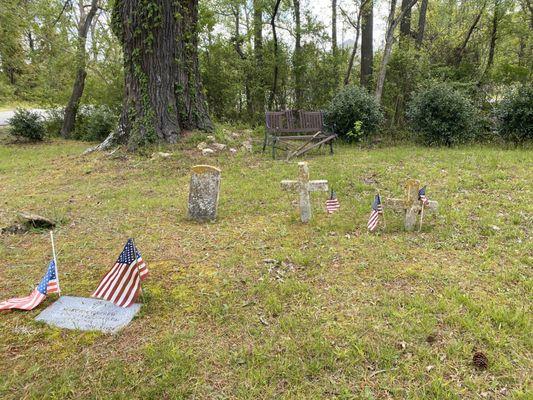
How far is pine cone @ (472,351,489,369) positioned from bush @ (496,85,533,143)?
8029 mm

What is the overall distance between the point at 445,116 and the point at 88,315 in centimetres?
868

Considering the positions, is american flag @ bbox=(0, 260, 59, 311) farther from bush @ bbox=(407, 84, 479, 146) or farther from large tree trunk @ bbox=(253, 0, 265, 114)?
large tree trunk @ bbox=(253, 0, 265, 114)

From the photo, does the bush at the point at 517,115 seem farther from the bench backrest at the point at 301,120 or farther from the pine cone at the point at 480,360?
the pine cone at the point at 480,360

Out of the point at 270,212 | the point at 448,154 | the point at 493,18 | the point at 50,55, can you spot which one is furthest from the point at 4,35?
the point at 493,18

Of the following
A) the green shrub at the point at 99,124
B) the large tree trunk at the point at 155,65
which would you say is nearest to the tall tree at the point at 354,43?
the large tree trunk at the point at 155,65

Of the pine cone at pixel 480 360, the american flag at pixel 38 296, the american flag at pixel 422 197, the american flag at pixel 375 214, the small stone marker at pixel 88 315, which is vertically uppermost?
the american flag at pixel 422 197

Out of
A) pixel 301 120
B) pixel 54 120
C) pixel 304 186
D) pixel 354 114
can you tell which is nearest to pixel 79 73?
pixel 54 120

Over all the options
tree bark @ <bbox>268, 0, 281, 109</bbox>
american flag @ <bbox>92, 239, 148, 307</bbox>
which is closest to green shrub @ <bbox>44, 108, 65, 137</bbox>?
tree bark @ <bbox>268, 0, 281, 109</bbox>

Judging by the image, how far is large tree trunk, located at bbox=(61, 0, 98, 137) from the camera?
11.4m

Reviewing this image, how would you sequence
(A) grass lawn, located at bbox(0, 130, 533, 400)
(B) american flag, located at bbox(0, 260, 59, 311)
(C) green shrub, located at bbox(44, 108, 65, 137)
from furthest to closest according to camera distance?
(C) green shrub, located at bbox(44, 108, 65, 137)
(B) american flag, located at bbox(0, 260, 59, 311)
(A) grass lawn, located at bbox(0, 130, 533, 400)

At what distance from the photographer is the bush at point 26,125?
452 inches

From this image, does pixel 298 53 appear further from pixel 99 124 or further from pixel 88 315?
pixel 88 315

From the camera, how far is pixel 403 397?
6.41 ft

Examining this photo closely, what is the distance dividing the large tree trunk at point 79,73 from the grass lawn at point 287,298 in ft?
24.6
